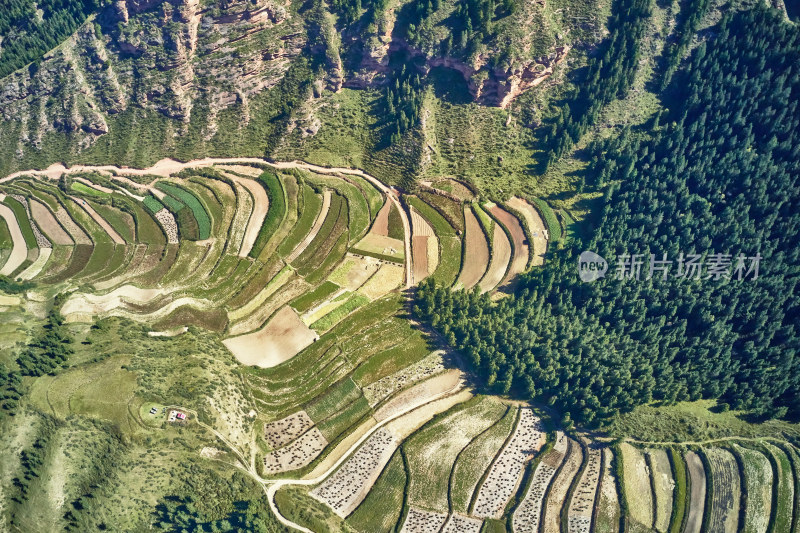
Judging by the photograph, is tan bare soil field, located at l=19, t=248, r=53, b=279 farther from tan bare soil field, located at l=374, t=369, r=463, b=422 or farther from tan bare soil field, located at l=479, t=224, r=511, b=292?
tan bare soil field, located at l=479, t=224, r=511, b=292

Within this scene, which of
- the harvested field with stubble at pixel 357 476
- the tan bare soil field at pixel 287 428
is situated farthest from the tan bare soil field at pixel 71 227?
the harvested field with stubble at pixel 357 476

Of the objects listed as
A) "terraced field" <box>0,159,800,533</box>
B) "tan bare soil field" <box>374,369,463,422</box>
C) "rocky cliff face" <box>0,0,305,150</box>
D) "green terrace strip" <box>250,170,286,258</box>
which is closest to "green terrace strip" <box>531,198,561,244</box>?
"terraced field" <box>0,159,800,533</box>

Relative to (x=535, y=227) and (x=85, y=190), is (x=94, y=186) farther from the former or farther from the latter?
(x=535, y=227)

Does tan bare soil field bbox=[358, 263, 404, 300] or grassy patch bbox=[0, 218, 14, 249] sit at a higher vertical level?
tan bare soil field bbox=[358, 263, 404, 300]

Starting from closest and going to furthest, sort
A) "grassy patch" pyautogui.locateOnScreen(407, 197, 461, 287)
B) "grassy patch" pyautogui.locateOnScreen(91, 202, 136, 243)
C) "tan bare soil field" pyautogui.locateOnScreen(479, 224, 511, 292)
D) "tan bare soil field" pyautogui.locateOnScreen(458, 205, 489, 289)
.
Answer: "tan bare soil field" pyautogui.locateOnScreen(479, 224, 511, 292) → "tan bare soil field" pyautogui.locateOnScreen(458, 205, 489, 289) → "grassy patch" pyautogui.locateOnScreen(407, 197, 461, 287) → "grassy patch" pyautogui.locateOnScreen(91, 202, 136, 243)

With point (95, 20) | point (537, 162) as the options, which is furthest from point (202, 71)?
Result: point (537, 162)

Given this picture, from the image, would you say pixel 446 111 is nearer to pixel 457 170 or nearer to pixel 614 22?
pixel 457 170

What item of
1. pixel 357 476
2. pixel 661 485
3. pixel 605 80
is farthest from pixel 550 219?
pixel 357 476
